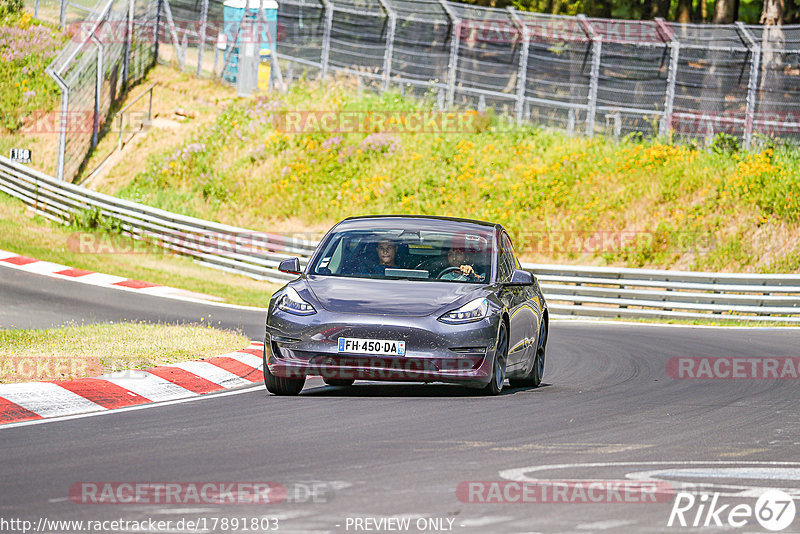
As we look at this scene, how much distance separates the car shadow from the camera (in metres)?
10.7

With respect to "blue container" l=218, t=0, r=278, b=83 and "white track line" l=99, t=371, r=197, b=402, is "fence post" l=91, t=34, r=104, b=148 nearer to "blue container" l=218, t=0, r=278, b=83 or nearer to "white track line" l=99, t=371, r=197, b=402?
"blue container" l=218, t=0, r=278, b=83

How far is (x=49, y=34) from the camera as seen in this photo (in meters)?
44.8

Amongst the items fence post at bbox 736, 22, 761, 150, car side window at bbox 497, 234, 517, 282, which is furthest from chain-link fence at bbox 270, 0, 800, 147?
car side window at bbox 497, 234, 517, 282

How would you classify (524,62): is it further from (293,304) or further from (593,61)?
(293,304)

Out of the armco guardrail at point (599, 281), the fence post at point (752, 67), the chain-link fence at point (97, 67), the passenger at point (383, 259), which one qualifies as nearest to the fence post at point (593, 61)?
the fence post at point (752, 67)

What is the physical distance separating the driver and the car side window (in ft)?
0.75

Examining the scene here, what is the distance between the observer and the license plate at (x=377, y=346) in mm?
9969

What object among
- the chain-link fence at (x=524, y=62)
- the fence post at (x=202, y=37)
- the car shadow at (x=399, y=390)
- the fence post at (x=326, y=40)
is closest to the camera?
the car shadow at (x=399, y=390)

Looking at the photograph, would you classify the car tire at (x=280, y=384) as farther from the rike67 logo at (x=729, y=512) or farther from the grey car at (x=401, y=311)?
the rike67 logo at (x=729, y=512)

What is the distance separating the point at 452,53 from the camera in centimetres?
3472

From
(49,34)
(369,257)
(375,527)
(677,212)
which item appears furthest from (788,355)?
(49,34)

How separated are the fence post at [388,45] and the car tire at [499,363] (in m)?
25.5

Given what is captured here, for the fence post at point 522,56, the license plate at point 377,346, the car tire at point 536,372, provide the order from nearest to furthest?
the license plate at point 377,346
the car tire at point 536,372
the fence post at point 522,56

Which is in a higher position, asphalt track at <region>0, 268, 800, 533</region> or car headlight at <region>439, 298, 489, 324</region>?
car headlight at <region>439, 298, 489, 324</region>
